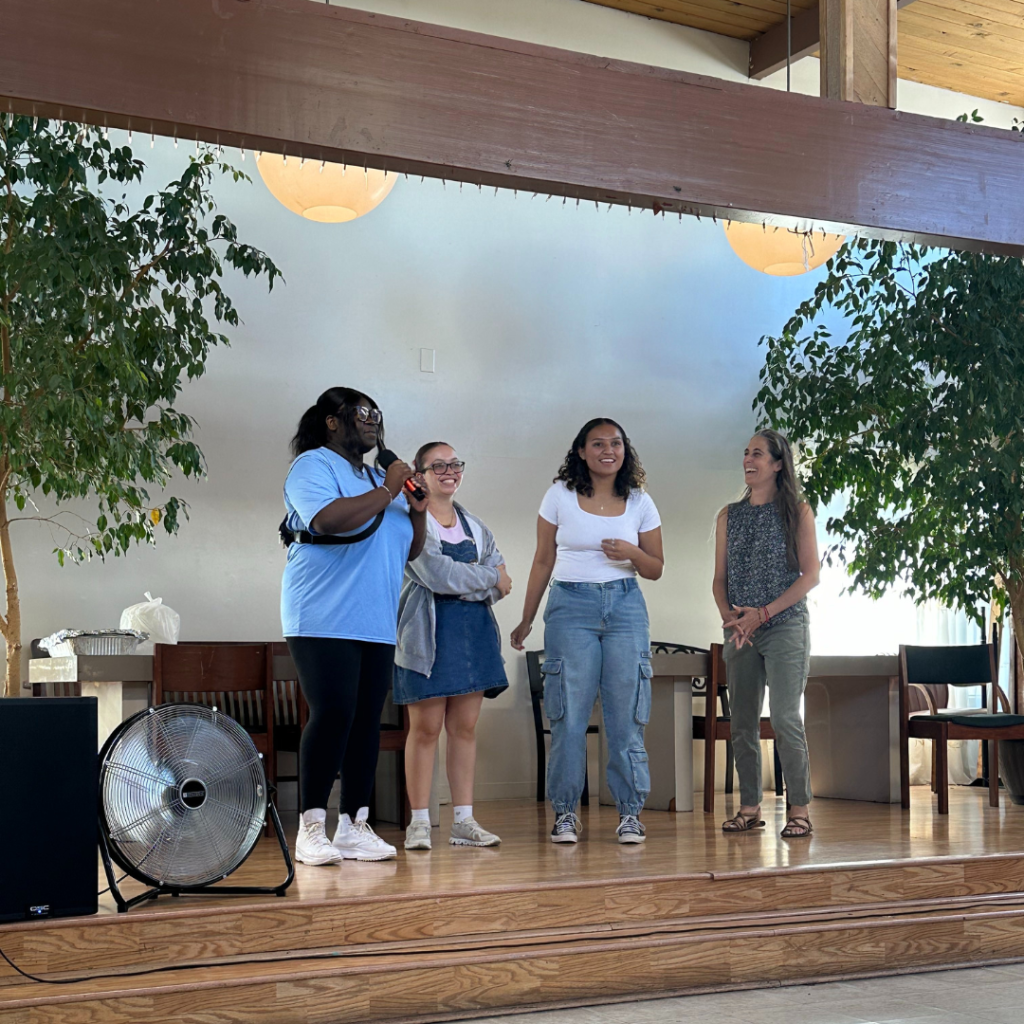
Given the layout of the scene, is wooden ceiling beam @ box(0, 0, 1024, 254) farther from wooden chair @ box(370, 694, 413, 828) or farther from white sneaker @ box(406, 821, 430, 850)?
wooden chair @ box(370, 694, 413, 828)

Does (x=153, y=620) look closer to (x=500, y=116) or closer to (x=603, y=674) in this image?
(x=603, y=674)

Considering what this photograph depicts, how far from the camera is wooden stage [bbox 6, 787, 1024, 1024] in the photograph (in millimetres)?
3053

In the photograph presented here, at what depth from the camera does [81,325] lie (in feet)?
16.2

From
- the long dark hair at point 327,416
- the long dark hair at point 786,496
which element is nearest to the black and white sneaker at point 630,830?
the long dark hair at point 786,496

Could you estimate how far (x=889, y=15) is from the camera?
3861 mm

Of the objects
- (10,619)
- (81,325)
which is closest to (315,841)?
(10,619)

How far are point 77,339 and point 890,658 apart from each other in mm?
3835

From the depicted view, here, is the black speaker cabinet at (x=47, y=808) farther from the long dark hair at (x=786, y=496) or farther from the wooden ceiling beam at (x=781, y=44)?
the wooden ceiling beam at (x=781, y=44)

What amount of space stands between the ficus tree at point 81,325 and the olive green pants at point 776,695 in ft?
8.03

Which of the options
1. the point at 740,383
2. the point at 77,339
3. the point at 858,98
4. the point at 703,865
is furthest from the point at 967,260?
the point at 77,339

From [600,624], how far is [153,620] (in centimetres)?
220

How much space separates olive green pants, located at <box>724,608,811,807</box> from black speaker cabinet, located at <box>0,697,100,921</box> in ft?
8.06

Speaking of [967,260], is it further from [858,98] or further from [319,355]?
[319,355]

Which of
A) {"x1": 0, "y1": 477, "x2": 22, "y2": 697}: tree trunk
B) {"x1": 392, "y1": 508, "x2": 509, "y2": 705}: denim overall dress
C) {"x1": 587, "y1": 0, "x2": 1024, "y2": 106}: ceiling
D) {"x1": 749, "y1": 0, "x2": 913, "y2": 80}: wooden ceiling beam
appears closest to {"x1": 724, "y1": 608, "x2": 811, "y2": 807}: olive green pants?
{"x1": 392, "y1": 508, "x2": 509, "y2": 705}: denim overall dress
